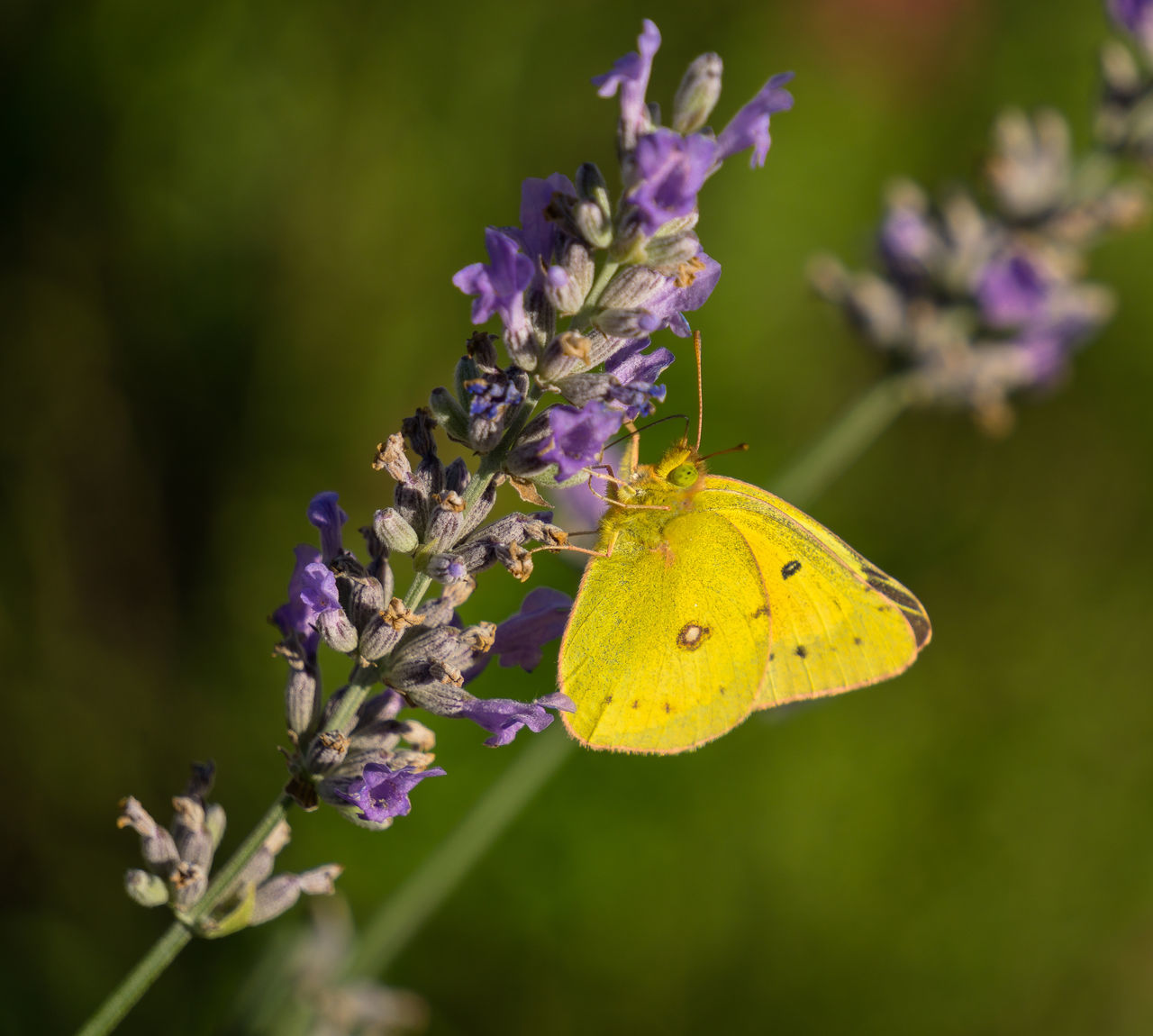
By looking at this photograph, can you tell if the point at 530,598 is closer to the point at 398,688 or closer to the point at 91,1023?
the point at 398,688

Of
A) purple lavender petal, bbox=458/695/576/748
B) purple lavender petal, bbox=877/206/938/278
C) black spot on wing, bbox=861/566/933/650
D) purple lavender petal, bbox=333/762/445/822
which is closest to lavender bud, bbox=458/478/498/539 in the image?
purple lavender petal, bbox=458/695/576/748

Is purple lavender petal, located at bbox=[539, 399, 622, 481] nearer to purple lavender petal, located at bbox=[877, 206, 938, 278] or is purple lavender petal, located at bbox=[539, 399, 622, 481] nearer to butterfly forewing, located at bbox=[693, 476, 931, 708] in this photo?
butterfly forewing, located at bbox=[693, 476, 931, 708]

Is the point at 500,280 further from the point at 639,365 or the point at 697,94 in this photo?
the point at 697,94

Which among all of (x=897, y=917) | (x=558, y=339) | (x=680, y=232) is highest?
(x=680, y=232)

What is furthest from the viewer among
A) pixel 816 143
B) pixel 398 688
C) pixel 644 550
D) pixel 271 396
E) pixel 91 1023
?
pixel 816 143

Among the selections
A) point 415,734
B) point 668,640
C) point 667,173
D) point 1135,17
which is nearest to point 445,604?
point 415,734

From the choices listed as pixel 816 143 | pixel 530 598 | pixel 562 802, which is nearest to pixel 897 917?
pixel 562 802

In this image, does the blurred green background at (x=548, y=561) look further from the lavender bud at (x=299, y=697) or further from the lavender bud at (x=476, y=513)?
the lavender bud at (x=476, y=513)
